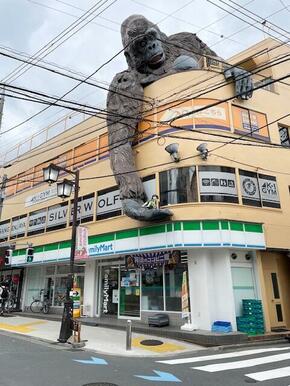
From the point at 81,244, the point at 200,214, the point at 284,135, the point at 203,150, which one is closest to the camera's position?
the point at 81,244

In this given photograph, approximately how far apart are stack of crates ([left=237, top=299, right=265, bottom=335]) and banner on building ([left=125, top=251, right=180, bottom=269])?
3.32 meters

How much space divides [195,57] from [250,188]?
7837mm

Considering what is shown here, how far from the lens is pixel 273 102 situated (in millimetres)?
18641

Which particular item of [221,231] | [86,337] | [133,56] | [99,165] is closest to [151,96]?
[133,56]

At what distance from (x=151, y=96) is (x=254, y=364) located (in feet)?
42.1

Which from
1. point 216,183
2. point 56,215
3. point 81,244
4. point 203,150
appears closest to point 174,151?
point 203,150

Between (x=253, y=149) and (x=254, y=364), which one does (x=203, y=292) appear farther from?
(x=253, y=149)

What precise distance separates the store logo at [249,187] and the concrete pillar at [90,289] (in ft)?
30.7

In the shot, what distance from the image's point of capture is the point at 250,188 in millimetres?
15812

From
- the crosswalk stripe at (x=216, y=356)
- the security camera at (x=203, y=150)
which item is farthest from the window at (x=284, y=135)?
the crosswalk stripe at (x=216, y=356)

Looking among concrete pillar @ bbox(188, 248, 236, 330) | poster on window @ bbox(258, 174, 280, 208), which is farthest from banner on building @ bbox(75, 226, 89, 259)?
poster on window @ bbox(258, 174, 280, 208)

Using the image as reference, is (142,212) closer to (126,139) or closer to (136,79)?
(126,139)

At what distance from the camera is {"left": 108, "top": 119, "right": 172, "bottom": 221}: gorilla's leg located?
14702 mm

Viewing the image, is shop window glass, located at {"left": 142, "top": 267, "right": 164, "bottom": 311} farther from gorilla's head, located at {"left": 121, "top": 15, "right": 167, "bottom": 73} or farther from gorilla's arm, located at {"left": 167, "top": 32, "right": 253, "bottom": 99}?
gorilla's head, located at {"left": 121, "top": 15, "right": 167, "bottom": 73}
